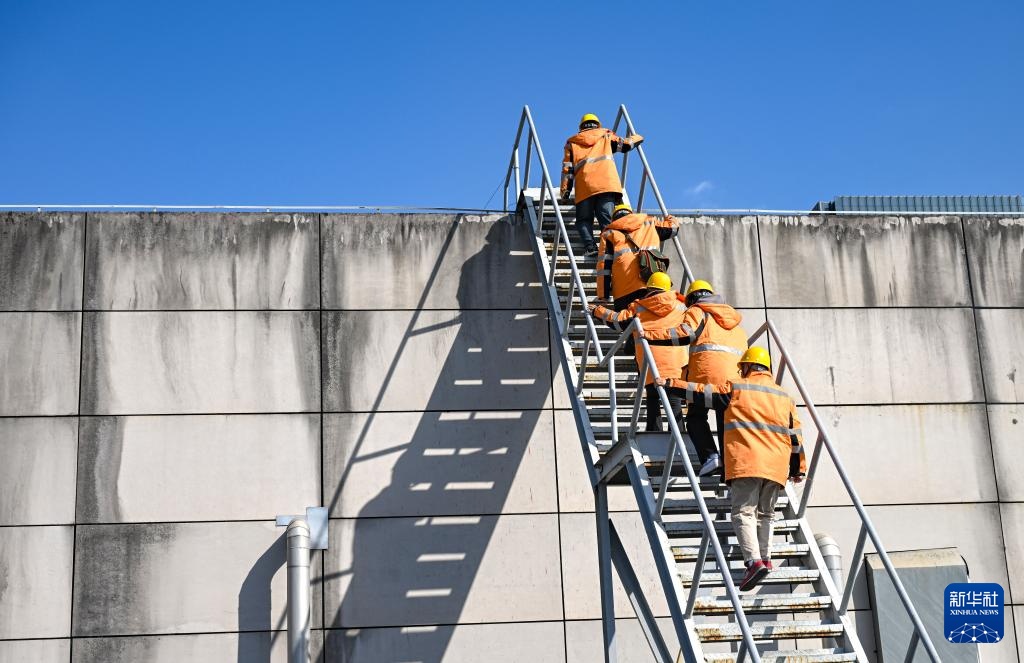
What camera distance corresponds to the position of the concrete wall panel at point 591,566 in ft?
38.9

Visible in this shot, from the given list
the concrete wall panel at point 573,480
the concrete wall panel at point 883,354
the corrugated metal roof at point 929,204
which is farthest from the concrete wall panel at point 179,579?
the corrugated metal roof at point 929,204

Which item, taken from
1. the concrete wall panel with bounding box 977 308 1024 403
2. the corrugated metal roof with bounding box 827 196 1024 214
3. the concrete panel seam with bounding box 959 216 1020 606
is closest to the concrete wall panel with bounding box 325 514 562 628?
the concrete panel seam with bounding box 959 216 1020 606

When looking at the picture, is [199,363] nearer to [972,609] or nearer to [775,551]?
[775,551]

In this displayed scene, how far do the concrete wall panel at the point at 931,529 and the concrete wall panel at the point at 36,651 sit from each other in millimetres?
7591

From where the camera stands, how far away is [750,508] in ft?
26.9

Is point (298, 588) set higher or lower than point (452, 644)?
higher

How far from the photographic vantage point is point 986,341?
13.1 meters

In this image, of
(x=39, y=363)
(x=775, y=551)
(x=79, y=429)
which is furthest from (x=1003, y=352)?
(x=39, y=363)

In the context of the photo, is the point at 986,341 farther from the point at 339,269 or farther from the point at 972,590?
the point at 339,269

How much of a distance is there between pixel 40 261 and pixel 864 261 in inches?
350

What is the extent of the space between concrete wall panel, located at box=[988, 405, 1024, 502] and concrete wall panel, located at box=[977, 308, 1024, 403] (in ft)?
0.49

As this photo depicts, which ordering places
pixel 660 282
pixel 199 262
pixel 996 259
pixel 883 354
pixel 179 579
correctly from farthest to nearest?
pixel 996 259 → pixel 883 354 → pixel 199 262 → pixel 179 579 → pixel 660 282

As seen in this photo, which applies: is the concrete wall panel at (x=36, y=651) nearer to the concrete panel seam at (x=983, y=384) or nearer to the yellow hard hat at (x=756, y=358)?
the yellow hard hat at (x=756, y=358)

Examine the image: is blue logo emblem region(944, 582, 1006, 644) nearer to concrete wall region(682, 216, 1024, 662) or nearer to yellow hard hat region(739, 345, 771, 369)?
concrete wall region(682, 216, 1024, 662)
